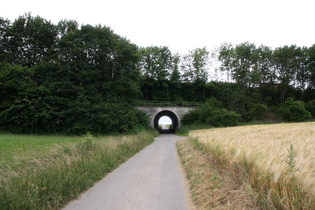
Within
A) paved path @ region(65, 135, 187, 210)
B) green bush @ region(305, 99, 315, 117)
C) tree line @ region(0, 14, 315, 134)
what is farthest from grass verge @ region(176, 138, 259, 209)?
green bush @ region(305, 99, 315, 117)

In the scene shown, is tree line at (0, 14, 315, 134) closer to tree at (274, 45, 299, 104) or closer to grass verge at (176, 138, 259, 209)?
grass verge at (176, 138, 259, 209)

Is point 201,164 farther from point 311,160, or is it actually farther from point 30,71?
point 30,71

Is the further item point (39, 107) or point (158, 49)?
point (158, 49)

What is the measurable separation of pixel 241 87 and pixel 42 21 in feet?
163

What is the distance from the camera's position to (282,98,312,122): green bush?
140 ft

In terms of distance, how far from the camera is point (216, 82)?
58938mm

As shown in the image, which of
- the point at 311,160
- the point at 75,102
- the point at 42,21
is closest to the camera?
the point at 311,160

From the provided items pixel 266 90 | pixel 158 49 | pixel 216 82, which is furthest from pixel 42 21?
pixel 266 90

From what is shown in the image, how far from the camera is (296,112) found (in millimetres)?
43156

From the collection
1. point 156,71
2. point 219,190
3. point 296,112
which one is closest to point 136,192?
point 219,190

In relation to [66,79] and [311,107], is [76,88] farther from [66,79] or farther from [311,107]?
[311,107]

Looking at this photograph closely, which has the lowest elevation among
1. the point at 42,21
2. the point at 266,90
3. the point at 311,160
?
the point at 311,160

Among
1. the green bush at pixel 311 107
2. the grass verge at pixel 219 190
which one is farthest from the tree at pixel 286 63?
the grass verge at pixel 219 190

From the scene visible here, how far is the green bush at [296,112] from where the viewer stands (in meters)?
42.6
